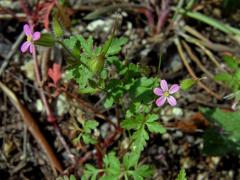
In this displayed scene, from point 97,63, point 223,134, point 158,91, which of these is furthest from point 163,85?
point 223,134

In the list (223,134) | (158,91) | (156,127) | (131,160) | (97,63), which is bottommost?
(223,134)

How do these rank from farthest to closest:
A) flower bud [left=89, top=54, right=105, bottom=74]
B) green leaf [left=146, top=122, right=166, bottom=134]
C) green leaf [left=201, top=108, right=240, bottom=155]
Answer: green leaf [left=201, top=108, right=240, bottom=155] < green leaf [left=146, top=122, right=166, bottom=134] < flower bud [left=89, top=54, right=105, bottom=74]

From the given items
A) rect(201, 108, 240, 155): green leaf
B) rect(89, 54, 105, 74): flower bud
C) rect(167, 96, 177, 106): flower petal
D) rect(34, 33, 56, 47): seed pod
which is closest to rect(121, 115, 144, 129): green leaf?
rect(167, 96, 177, 106): flower petal

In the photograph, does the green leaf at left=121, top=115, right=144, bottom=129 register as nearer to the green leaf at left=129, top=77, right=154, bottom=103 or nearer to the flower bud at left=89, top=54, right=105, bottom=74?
the green leaf at left=129, top=77, right=154, bottom=103

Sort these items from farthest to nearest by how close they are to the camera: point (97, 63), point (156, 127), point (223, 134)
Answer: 1. point (223, 134)
2. point (156, 127)
3. point (97, 63)

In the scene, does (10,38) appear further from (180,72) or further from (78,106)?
(180,72)

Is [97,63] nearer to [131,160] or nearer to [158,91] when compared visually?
[158,91]

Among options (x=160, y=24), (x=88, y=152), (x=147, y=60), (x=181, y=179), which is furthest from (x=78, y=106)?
(x=181, y=179)

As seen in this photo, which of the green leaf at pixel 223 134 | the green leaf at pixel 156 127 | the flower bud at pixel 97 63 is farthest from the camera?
the green leaf at pixel 223 134

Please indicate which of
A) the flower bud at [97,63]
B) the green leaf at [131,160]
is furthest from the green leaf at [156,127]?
the flower bud at [97,63]

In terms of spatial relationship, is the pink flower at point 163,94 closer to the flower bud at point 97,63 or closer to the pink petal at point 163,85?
the pink petal at point 163,85

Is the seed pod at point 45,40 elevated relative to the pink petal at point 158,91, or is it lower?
elevated
